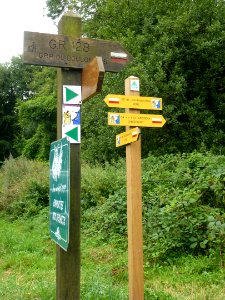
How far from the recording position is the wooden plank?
3.43m

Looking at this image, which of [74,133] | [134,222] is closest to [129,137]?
[74,133]

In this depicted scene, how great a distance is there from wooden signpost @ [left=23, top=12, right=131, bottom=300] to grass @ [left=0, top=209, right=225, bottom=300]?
824mm

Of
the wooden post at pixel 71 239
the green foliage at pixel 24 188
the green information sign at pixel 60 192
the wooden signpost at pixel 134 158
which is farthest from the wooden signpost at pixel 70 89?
the green foliage at pixel 24 188

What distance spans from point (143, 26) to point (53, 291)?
11.7m

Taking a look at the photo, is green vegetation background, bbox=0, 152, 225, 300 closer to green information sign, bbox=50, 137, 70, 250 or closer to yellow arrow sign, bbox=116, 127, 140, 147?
green information sign, bbox=50, 137, 70, 250

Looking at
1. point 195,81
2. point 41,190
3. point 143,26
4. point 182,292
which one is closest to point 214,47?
point 195,81

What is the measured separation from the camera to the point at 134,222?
13.3ft

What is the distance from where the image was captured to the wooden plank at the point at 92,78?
135 inches

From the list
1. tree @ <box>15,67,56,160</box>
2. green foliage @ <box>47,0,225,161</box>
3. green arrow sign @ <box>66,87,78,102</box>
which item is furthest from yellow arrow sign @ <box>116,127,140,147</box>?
tree @ <box>15,67,56,160</box>

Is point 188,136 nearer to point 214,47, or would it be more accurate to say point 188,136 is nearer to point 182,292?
point 214,47

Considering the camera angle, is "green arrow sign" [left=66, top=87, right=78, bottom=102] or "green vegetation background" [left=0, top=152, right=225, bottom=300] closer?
"green arrow sign" [left=66, top=87, right=78, bottom=102]

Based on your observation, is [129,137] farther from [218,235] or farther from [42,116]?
[42,116]

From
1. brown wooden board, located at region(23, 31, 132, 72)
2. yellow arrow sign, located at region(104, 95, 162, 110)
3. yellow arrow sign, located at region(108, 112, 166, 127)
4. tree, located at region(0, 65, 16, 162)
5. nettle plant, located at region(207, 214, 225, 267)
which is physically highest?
tree, located at region(0, 65, 16, 162)

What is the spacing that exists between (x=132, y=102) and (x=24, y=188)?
9.81 m
